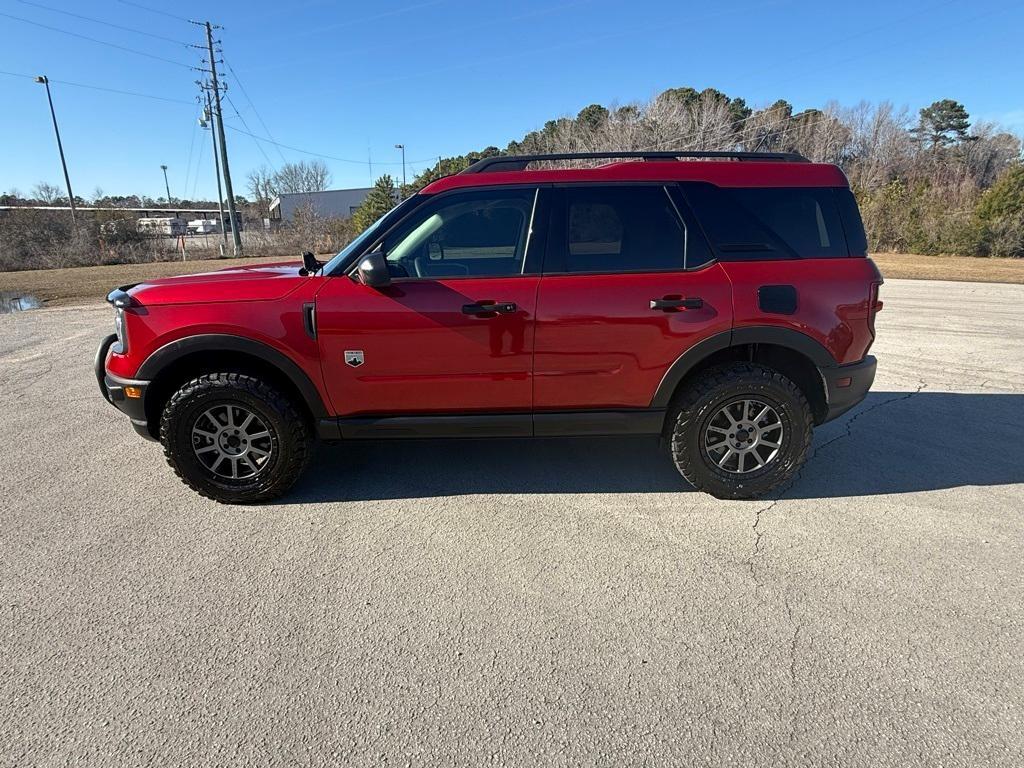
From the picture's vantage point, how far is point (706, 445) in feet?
11.4

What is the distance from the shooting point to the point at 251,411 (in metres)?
3.37

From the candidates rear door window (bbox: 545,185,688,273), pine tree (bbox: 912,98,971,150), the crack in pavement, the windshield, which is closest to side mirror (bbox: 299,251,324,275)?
the windshield

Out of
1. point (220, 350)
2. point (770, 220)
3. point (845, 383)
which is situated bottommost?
point (845, 383)

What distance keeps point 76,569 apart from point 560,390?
2744 millimetres

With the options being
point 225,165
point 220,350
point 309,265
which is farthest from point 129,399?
point 225,165

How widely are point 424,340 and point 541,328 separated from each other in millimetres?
682

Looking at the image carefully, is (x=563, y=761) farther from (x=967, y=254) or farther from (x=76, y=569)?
(x=967, y=254)

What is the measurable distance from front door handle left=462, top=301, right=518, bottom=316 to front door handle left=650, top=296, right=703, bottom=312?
823mm

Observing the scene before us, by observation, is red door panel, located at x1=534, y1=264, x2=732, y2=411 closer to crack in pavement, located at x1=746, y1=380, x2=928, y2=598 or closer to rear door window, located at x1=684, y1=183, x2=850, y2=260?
rear door window, located at x1=684, y1=183, x2=850, y2=260

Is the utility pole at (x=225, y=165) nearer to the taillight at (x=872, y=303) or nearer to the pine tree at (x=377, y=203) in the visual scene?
the pine tree at (x=377, y=203)

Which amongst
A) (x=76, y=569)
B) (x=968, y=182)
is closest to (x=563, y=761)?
(x=76, y=569)

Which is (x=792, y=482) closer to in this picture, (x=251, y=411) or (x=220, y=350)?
(x=251, y=411)

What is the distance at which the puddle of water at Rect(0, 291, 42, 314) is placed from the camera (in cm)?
1290

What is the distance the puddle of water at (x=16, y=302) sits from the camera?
12.9m
